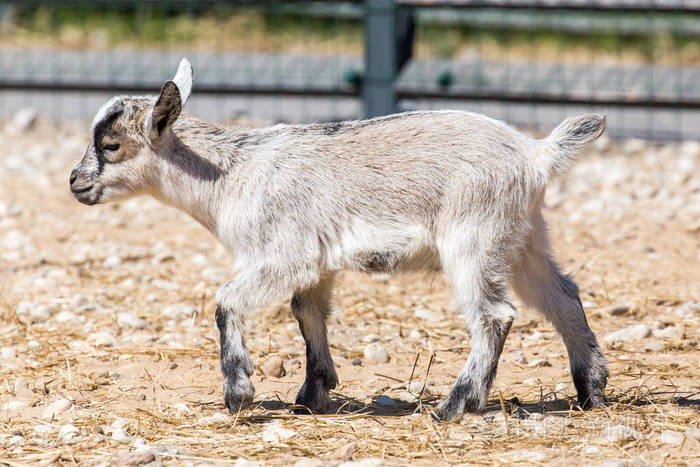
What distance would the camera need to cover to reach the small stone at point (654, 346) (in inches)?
216

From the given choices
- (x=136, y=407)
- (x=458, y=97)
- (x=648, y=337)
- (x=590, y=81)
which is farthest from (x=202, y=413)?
(x=590, y=81)

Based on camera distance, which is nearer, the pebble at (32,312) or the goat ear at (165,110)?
the goat ear at (165,110)

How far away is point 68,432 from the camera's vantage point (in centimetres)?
432

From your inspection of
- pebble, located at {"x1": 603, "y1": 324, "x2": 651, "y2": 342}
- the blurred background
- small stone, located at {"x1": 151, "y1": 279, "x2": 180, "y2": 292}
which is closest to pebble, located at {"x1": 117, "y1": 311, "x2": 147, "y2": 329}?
small stone, located at {"x1": 151, "y1": 279, "x2": 180, "y2": 292}

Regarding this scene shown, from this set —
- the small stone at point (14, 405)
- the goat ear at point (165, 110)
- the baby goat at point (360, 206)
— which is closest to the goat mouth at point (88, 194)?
the baby goat at point (360, 206)

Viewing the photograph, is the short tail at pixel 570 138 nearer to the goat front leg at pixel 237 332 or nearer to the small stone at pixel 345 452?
the goat front leg at pixel 237 332

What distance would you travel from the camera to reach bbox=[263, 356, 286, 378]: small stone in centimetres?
528

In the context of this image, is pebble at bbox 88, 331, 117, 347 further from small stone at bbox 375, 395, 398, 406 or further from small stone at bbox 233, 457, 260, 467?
small stone at bbox 233, 457, 260, 467

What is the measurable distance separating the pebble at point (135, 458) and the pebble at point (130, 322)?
6.73 ft

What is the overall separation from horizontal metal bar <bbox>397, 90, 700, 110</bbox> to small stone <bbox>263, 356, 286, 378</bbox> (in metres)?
4.69

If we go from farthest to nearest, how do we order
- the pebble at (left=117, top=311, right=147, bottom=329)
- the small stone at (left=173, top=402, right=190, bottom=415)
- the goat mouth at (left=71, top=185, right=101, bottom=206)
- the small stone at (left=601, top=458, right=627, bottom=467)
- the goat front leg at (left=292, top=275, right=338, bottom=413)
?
the pebble at (left=117, top=311, right=147, bottom=329) → the goat mouth at (left=71, top=185, right=101, bottom=206) → the goat front leg at (left=292, top=275, right=338, bottom=413) → the small stone at (left=173, top=402, right=190, bottom=415) → the small stone at (left=601, top=458, right=627, bottom=467)

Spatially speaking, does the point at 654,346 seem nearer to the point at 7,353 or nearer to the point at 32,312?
the point at 7,353

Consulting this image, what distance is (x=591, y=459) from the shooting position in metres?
3.93

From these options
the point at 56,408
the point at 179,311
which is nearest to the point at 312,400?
the point at 56,408
